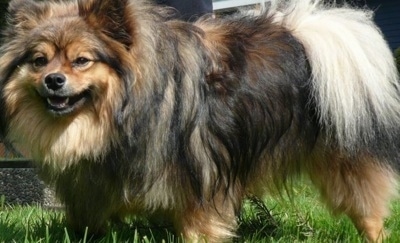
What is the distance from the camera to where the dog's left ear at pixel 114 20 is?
3.50 meters

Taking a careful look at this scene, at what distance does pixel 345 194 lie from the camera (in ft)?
13.5

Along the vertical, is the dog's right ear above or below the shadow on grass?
above

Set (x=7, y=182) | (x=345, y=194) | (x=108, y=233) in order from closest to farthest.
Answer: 1. (x=108, y=233)
2. (x=345, y=194)
3. (x=7, y=182)

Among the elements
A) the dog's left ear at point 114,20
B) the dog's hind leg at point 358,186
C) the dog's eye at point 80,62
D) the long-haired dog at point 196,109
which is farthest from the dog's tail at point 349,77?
the dog's eye at point 80,62

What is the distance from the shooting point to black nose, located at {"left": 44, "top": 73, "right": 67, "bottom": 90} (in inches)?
128

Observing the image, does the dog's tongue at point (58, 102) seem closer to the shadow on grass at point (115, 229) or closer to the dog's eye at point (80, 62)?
the dog's eye at point (80, 62)

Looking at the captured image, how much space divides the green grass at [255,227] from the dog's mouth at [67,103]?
70 centimetres

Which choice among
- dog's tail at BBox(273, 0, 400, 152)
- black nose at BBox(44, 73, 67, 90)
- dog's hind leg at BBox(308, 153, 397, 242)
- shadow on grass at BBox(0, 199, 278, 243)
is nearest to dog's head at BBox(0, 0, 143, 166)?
black nose at BBox(44, 73, 67, 90)

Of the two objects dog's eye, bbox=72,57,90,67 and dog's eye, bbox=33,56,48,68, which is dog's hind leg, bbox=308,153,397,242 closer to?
dog's eye, bbox=72,57,90,67

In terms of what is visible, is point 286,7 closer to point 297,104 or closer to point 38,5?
point 297,104

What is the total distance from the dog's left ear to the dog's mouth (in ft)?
1.16

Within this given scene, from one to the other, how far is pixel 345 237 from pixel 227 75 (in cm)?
135

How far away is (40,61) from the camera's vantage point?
3414 millimetres

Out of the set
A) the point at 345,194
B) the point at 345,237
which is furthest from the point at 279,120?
the point at 345,237
